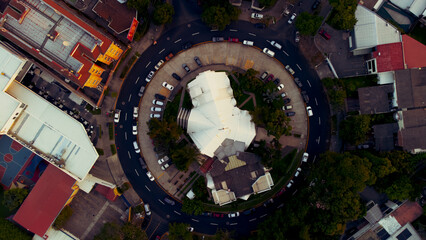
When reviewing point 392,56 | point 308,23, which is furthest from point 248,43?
point 392,56

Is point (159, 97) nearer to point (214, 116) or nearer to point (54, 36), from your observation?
point (214, 116)

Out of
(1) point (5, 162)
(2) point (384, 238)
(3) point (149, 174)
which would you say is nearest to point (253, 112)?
(3) point (149, 174)

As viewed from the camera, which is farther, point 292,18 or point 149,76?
point 149,76

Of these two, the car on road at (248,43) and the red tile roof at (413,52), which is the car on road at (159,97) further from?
the red tile roof at (413,52)

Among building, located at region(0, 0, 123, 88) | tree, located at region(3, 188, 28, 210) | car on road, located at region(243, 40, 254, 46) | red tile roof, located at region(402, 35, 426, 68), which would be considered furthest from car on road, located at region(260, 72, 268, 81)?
tree, located at region(3, 188, 28, 210)

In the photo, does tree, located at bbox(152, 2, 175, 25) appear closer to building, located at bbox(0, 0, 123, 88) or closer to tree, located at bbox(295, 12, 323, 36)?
building, located at bbox(0, 0, 123, 88)
